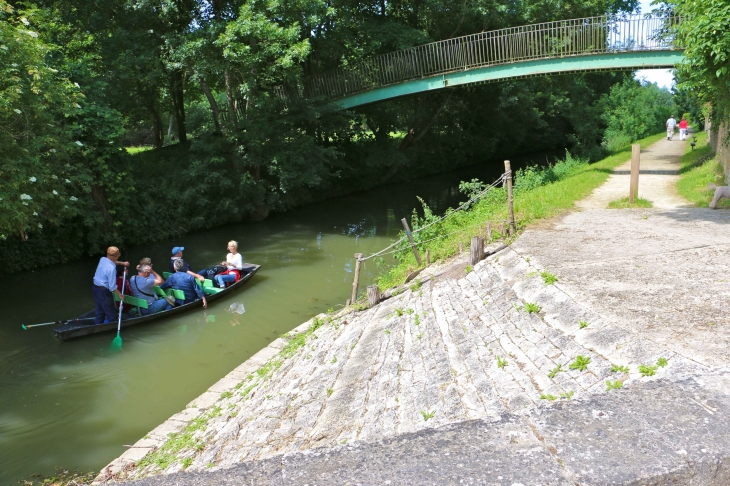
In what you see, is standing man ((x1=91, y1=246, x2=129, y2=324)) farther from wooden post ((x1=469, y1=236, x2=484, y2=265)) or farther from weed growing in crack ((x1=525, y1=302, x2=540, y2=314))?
weed growing in crack ((x1=525, y1=302, x2=540, y2=314))

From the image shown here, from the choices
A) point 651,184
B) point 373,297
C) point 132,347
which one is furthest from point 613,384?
point 651,184

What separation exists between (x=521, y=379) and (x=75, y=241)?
16164 mm

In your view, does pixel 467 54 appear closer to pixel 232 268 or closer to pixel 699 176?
pixel 699 176

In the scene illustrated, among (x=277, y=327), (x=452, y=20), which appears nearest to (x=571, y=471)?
(x=277, y=327)

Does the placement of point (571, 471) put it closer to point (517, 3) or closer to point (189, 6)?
point (189, 6)

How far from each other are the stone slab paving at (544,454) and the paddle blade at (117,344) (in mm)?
8745

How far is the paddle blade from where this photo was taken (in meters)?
11.1

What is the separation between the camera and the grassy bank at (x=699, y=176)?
1370cm

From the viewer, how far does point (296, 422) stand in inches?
253

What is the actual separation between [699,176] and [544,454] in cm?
1707

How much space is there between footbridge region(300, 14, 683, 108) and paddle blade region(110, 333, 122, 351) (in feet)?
48.8

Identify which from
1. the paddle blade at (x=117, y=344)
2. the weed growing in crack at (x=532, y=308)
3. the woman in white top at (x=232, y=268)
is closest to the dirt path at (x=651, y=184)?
the weed growing in crack at (x=532, y=308)

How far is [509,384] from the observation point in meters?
5.34

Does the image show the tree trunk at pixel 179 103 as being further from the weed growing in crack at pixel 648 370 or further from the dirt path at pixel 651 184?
the weed growing in crack at pixel 648 370
